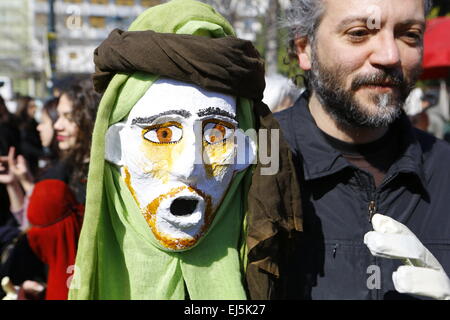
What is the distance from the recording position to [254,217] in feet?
5.60

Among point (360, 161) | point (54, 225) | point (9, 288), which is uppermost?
point (360, 161)

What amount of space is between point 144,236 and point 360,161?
2.71ft

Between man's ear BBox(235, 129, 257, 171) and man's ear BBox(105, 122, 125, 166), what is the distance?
0.33 meters

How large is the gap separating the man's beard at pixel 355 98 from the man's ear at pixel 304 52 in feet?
0.28

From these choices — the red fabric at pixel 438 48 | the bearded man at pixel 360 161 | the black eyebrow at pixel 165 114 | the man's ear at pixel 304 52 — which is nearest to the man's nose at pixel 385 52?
the bearded man at pixel 360 161

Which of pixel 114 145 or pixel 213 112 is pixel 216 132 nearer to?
pixel 213 112

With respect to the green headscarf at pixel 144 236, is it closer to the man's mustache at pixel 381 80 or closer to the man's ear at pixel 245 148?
the man's ear at pixel 245 148

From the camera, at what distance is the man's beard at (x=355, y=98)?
193 cm

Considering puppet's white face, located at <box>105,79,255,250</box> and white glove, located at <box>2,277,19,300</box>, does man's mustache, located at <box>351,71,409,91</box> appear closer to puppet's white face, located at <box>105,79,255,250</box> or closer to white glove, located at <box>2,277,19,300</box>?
puppet's white face, located at <box>105,79,255,250</box>

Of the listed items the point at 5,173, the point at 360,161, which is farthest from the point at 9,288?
the point at 5,173

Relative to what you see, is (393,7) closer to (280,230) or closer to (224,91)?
(224,91)

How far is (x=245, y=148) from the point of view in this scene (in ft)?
5.79

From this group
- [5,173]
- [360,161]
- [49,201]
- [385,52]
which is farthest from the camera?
[5,173]
